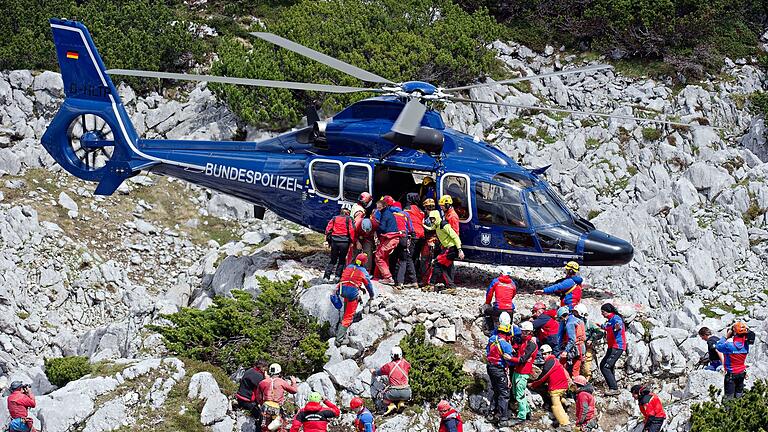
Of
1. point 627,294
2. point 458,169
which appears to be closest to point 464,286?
point 458,169

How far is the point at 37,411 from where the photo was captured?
47.5 ft

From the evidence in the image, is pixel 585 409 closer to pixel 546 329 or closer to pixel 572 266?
pixel 546 329

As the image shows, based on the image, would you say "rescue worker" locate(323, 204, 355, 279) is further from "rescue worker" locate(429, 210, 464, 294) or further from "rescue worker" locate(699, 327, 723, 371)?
"rescue worker" locate(699, 327, 723, 371)

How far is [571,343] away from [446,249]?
3.42m

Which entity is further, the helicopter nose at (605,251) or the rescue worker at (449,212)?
the rescue worker at (449,212)

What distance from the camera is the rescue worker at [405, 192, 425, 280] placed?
58.1ft

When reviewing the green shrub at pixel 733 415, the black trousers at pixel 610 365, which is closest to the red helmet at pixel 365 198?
the black trousers at pixel 610 365

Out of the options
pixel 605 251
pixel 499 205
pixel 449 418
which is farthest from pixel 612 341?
pixel 449 418

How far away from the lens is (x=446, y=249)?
17.7m

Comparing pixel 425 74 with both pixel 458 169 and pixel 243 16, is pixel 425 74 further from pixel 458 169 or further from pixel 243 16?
pixel 458 169

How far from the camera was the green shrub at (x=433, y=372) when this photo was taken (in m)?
15.1

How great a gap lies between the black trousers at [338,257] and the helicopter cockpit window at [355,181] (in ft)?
4.49

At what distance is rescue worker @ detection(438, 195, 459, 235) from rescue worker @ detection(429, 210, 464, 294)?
0.09 metres

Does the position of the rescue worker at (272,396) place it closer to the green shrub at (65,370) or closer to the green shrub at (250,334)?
the green shrub at (250,334)
